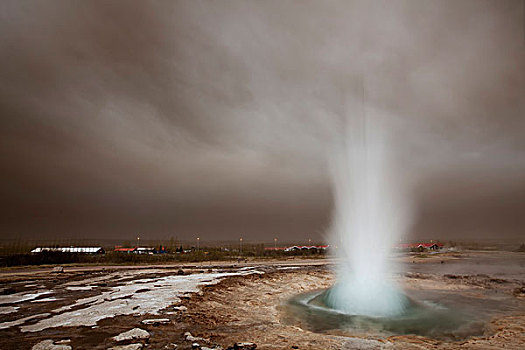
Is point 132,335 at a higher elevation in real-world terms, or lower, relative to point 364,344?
higher

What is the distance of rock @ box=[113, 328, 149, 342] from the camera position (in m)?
9.45

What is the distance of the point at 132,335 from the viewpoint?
9758 millimetres

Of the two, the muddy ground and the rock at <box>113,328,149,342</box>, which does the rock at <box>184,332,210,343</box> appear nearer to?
the muddy ground

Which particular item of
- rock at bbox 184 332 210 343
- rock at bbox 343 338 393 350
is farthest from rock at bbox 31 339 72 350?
rock at bbox 343 338 393 350

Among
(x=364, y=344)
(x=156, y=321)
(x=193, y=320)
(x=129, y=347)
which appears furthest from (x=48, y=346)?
(x=364, y=344)

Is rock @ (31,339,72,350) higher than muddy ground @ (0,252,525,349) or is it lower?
higher

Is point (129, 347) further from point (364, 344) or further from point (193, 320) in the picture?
point (364, 344)

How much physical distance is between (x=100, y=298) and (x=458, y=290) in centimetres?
2563

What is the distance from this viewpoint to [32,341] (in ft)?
30.5

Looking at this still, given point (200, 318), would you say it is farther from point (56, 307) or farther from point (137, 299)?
point (56, 307)

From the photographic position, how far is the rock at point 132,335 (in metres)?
9.45

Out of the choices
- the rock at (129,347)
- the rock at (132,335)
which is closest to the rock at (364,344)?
the rock at (129,347)

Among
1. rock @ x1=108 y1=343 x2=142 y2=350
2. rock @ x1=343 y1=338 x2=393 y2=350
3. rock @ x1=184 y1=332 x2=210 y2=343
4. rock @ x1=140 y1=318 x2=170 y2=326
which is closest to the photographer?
rock @ x1=108 y1=343 x2=142 y2=350

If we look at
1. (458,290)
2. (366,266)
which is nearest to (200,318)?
(366,266)
